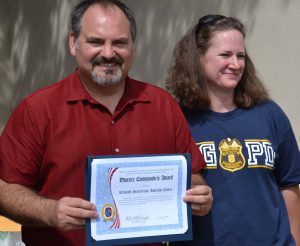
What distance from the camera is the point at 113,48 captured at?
272 cm

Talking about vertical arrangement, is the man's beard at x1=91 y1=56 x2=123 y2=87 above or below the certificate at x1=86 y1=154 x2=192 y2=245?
above

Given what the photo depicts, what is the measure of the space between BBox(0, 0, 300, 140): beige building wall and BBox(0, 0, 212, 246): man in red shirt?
1.91 metres

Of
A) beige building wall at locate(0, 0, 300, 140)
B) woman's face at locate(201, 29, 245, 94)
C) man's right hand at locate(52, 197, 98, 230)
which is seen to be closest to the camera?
man's right hand at locate(52, 197, 98, 230)

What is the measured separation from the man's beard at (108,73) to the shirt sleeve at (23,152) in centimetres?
32

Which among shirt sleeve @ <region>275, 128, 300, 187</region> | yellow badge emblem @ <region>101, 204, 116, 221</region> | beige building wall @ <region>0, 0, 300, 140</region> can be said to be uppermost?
beige building wall @ <region>0, 0, 300, 140</region>

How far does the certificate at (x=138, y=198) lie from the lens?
2531 millimetres

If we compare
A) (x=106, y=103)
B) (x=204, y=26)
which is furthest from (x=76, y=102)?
(x=204, y=26)

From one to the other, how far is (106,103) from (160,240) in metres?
0.66

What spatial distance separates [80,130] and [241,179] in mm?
837

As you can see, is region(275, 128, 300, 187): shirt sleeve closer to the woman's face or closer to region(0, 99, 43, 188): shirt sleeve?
the woman's face

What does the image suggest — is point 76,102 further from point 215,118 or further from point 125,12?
point 215,118

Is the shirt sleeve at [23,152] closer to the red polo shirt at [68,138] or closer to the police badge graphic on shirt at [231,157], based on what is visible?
the red polo shirt at [68,138]

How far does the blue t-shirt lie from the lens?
3006mm

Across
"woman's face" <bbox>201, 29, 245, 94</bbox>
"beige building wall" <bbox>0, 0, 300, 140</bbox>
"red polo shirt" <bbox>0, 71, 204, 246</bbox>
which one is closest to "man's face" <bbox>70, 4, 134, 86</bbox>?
"red polo shirt" <bbox>0, 71, 204, 246</bbox>
